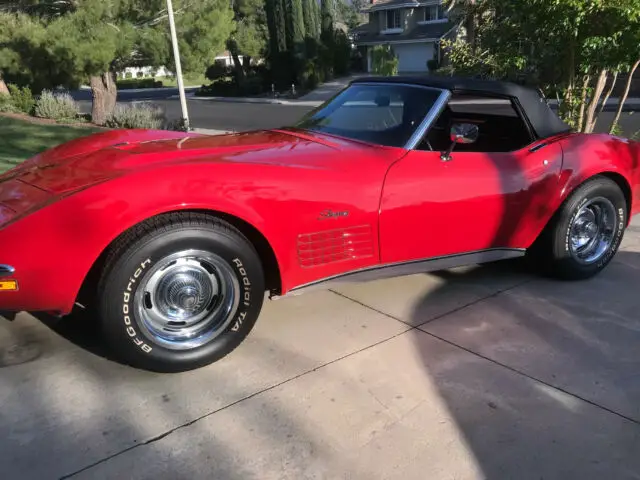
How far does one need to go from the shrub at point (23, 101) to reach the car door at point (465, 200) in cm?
1935

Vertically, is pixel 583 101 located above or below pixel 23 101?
below

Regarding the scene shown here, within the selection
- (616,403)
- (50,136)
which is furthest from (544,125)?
(50,136)

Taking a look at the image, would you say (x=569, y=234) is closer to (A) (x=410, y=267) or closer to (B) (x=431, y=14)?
(A) (x=410, y=267)

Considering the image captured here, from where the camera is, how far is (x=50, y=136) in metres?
12.8

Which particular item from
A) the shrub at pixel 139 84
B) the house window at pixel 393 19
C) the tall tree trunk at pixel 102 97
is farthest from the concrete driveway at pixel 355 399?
the shrub at pixel 139 84

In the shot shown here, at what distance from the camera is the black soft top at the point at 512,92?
3.75 m

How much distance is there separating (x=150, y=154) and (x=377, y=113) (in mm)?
1562

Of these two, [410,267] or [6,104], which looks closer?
[410,267]

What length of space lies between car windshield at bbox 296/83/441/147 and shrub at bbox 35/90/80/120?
1693 cm

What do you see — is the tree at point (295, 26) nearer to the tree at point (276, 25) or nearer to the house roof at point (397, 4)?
the tree at point (276, 25)

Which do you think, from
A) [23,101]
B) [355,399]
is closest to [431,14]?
[23,101]

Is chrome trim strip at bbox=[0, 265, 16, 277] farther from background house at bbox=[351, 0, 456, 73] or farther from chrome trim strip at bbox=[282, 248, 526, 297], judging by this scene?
background house at bbox=[351, 0, 456, 73]

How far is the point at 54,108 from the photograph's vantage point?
724 inches

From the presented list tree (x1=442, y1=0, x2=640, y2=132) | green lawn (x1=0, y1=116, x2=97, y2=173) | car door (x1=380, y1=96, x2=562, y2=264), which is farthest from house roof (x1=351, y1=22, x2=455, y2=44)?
car door (x1=380, y1=96, x2=562, y2=264)
